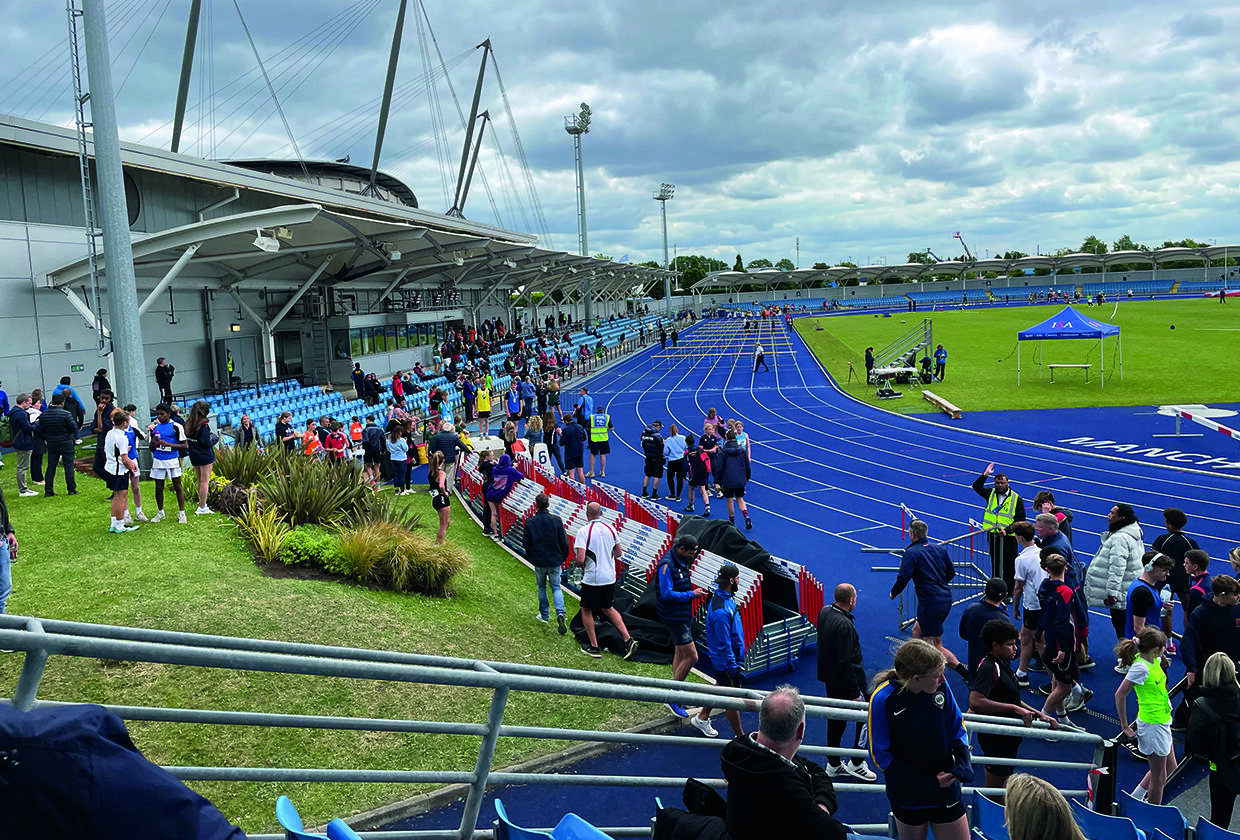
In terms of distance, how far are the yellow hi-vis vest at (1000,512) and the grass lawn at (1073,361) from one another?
62.2ft

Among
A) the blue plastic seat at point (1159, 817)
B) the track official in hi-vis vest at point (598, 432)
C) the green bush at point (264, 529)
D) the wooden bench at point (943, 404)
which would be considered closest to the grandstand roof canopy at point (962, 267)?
the wooden bench at point (943, 404)

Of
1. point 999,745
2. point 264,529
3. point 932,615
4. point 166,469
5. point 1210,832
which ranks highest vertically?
point 166,469

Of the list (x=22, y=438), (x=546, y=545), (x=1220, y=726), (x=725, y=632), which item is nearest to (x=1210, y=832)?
(x=1220, y=726)

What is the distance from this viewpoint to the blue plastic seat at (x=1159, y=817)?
204 inches

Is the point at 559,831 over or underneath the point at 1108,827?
over

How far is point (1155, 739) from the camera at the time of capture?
6.64m

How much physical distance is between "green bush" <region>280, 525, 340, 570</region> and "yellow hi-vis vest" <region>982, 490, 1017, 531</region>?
899cm

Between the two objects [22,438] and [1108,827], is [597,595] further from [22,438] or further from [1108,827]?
[22,438]

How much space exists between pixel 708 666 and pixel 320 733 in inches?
172

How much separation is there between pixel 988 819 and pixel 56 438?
42.4 feet

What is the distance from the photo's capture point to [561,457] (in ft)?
70.7

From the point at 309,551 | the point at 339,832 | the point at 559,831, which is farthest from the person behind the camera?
the point at 309,551

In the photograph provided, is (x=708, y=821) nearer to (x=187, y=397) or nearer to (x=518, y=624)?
(x=518, y=624)

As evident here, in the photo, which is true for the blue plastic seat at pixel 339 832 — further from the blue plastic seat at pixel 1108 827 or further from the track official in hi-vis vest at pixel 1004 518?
Answer: the track official in hi-vis vest at pixel 1004 518
